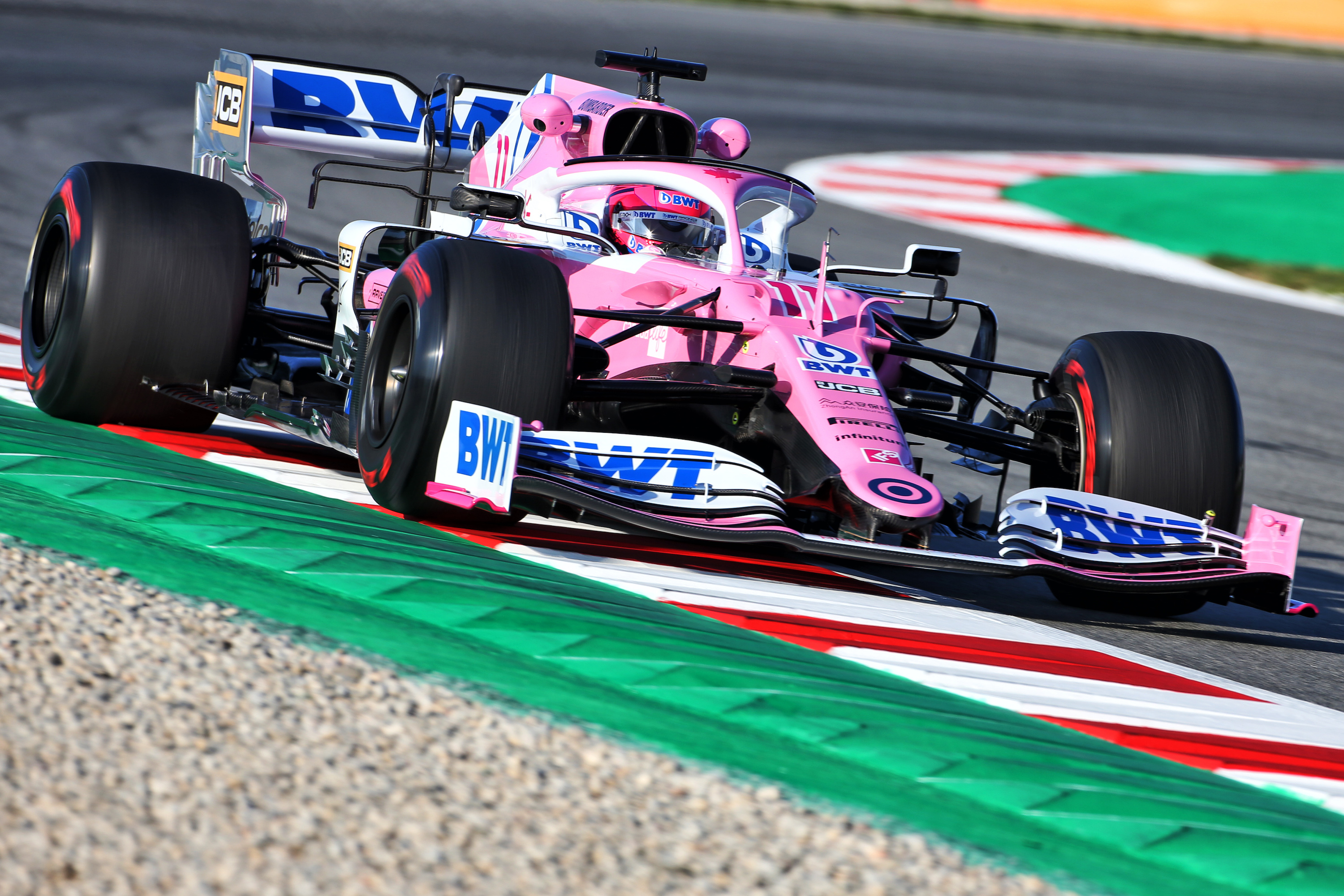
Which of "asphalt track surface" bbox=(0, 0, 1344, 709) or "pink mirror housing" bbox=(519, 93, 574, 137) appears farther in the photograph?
"asphalt track surface" bbox=(0, 0, 1344, 709)

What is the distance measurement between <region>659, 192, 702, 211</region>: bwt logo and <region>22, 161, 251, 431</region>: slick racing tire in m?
1.61

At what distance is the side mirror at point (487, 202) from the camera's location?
18.7 feet

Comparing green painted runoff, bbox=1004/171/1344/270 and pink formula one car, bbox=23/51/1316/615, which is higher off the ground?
green painted runoff, bbox=1004/171/1344/270

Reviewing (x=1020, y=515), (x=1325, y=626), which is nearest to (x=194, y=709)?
(x=1020, y=515)

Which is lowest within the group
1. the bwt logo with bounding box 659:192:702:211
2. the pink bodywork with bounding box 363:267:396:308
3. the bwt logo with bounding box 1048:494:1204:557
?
the bwt logo with bounding box 1048:494:1204:557

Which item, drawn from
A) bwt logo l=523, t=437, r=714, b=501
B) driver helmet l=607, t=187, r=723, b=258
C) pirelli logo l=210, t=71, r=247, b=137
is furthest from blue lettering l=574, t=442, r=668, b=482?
pirelli logo l=210, t=71, r=247, b=137

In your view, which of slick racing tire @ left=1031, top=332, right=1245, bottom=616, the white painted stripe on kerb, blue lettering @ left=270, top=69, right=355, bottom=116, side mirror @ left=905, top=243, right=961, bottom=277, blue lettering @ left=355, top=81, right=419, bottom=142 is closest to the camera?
slick racing tire @ left=1031, top=332, right=1245, bottom=616

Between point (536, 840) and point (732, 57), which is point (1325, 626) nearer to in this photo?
point (536, 840)

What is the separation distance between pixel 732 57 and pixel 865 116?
3880 millimetres

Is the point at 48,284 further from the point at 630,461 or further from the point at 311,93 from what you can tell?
the point at 630,461

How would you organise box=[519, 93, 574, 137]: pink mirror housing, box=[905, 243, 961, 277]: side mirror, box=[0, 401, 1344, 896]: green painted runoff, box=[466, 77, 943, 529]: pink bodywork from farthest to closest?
1. box=[519, 93, 574, 137]: pink mirror housing
2. box=[905, 243, 961, 277]: side mirror
3. box=[466, 77, 943, 529]: pink bodywork
4. box=[0, 401, 1344, 896]: green painted runoff

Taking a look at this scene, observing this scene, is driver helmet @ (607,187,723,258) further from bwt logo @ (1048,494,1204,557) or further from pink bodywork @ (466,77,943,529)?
bwt logo @ (1048,494,1204,557)

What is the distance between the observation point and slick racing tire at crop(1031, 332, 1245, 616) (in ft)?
18.3

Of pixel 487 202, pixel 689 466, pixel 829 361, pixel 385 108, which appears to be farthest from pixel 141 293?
pixel 385 108
